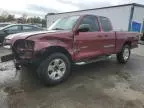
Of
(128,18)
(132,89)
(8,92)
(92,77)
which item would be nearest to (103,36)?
(92,77)

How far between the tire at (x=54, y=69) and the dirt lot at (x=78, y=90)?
0.19 m

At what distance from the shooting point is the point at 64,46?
4887 mm

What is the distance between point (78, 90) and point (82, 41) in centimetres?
147

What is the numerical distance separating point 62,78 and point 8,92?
4.57 feet

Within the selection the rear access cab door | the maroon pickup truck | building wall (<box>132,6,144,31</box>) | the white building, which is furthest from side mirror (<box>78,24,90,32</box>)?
building wall (<box>132,6,144,31</box>)

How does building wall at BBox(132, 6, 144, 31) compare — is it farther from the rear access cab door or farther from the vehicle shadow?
the rear access cab door

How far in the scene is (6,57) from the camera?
479 cm

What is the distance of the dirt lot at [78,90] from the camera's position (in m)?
3.84

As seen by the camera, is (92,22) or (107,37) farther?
(107,37)

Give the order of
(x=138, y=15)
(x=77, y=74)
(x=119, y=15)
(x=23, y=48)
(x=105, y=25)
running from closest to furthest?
(x=23, y=48)
(x=77, y=74)
(x=105, y=25)
(x=138, y=15)
(x=119, y=15)

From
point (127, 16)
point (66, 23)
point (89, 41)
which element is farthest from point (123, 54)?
point (127, 16)

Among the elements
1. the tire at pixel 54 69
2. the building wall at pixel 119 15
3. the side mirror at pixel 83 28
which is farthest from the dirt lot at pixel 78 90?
the building wall at pixel 119 15

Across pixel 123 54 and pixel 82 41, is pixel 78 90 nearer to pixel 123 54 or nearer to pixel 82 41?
pixel 82 41

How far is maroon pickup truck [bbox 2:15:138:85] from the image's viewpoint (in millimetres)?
4457
